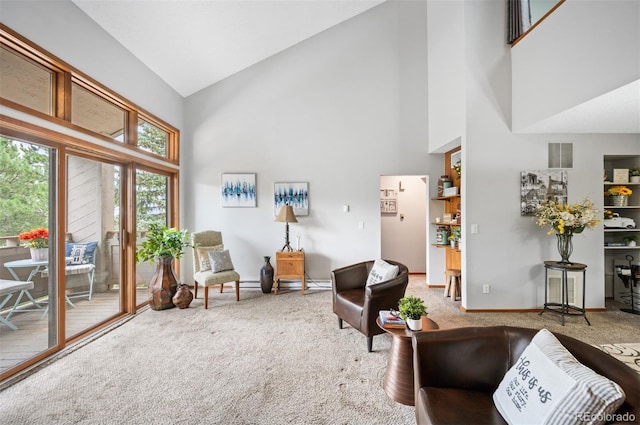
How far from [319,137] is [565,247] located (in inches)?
148

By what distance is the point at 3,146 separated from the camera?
7.17 ft

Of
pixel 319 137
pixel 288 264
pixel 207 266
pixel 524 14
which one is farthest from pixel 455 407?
pixel 524 14

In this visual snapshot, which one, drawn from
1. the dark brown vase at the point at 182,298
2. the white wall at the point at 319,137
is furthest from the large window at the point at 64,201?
the white wall at the point at 319,137

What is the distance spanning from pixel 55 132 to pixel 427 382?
140 inches

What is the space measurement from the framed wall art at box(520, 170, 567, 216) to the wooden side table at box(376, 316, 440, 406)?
9.07 feet

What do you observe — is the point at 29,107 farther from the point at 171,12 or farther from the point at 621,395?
the point at 621,395

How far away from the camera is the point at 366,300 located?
260 centimetres

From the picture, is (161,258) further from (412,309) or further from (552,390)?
(552,390)

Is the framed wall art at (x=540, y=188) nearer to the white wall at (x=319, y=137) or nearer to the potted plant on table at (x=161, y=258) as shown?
the white wall at (x=319, y=137)

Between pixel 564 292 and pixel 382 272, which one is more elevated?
pixel 382 272

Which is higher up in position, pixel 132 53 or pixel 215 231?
pixel 132 53

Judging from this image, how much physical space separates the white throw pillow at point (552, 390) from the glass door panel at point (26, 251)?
354 cm

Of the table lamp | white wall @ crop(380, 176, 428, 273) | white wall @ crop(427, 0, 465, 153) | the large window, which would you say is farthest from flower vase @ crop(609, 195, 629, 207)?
the large window

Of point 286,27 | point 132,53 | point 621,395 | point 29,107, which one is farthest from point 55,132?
point 621,395
